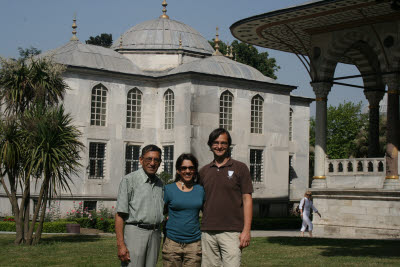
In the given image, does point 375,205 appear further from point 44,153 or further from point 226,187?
point 226,187

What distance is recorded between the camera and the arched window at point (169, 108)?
1318 inches

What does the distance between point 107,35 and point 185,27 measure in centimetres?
2688

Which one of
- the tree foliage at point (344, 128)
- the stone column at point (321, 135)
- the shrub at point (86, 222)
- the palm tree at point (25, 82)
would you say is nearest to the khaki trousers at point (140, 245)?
the palm tree at point (25, 82)

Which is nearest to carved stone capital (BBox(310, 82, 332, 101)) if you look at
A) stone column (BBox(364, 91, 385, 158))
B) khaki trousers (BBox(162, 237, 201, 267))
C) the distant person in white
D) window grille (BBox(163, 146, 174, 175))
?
stone column (BBox(364, 91, 385, 158))

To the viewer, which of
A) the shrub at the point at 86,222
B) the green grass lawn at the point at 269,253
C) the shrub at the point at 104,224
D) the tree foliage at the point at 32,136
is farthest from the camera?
the shrub at the point at 86,222

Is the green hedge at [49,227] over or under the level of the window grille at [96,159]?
under

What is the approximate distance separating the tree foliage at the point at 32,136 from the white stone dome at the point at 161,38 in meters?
19.3

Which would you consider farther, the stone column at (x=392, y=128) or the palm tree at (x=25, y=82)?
the stone column at (x=392, y=128)

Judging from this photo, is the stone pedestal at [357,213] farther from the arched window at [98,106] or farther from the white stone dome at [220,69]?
the arched window at [98,106]

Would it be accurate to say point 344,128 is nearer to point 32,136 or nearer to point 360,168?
point 360,168

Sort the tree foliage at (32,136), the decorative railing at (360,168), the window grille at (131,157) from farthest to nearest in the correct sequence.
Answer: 1. the window grille at (131,157)
2. the decorative railing at (360,168)
3. the tree foliage at (32,136)

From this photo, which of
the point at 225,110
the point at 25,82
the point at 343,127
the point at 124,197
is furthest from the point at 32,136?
the point at 343,127

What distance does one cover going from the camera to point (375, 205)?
21328mm

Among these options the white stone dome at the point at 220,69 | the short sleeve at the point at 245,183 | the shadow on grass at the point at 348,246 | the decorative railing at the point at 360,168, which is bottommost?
the shadow on grass at the point at 348,246
